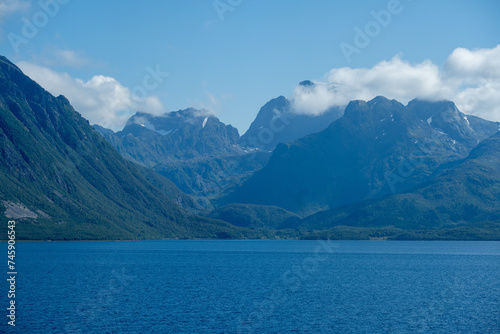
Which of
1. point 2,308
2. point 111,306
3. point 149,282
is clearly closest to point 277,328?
point 111,306

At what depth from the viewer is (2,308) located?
309 ft

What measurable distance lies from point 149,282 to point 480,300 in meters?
85.5

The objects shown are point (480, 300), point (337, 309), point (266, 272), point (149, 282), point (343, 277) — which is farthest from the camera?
point (266, 272)

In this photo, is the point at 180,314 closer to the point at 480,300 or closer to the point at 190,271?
the point at 480,300

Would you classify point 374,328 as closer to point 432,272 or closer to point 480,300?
point 480,300

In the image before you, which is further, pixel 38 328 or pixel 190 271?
pixel 190 271

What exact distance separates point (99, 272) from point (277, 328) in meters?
94.9

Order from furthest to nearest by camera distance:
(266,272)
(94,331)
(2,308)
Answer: (266,272), (2,308), (94,331)

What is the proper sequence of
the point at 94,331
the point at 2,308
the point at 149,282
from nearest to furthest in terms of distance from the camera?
1. the point at 94,331
2. the point at 2,308
3. the point at 149,282

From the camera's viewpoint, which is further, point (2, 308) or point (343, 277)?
point (343, 277)

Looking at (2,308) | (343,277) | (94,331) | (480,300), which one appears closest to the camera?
(94,331)

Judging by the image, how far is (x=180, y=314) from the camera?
97.6m

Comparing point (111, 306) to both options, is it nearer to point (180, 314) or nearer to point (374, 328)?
point (180, 314)

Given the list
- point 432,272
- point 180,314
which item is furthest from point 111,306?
point 432,272
